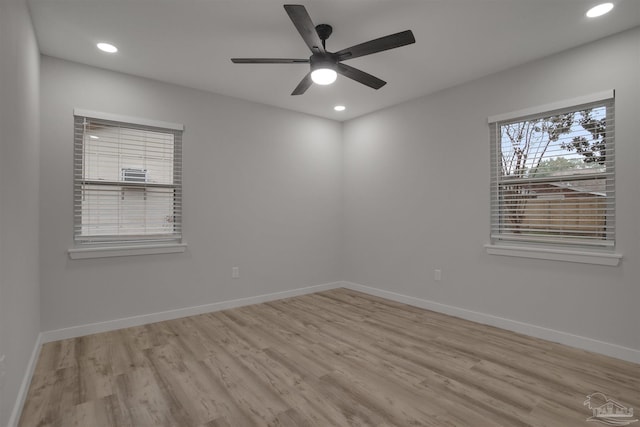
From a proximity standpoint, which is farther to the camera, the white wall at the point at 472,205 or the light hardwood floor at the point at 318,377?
the white wall at the point at 472,205

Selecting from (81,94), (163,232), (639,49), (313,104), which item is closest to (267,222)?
(163,232)

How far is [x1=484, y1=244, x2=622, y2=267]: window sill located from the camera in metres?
2.74

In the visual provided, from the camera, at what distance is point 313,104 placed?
441 centimetres

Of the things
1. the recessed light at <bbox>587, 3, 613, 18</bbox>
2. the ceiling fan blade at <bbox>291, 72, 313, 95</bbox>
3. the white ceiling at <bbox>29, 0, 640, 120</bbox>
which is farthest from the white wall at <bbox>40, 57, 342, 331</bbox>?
the recessed light at <bbox>587, 3, 613, 18</bbox>

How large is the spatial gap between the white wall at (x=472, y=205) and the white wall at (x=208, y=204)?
0.69m

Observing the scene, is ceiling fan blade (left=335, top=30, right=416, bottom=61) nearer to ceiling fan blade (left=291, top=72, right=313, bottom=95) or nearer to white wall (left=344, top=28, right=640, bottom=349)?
ceiling fan blade (left=291, top=72, right=313, bottom=95)

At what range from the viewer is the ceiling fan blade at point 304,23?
1882 millimetres

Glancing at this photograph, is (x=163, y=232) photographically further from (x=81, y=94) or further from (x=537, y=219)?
(x=537, y=219)

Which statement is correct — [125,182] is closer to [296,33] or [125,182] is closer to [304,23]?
[296,33]

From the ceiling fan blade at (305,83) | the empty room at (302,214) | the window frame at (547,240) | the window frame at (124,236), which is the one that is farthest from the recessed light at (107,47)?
the window frame at (547,240)

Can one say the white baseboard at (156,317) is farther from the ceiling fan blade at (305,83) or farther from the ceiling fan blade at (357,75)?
A: the ceiling fan blade at (357,75)

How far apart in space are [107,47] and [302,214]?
2.90 metres

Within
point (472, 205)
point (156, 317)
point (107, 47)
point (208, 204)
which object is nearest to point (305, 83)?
point (107, 47)

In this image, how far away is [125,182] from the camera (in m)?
3.44
